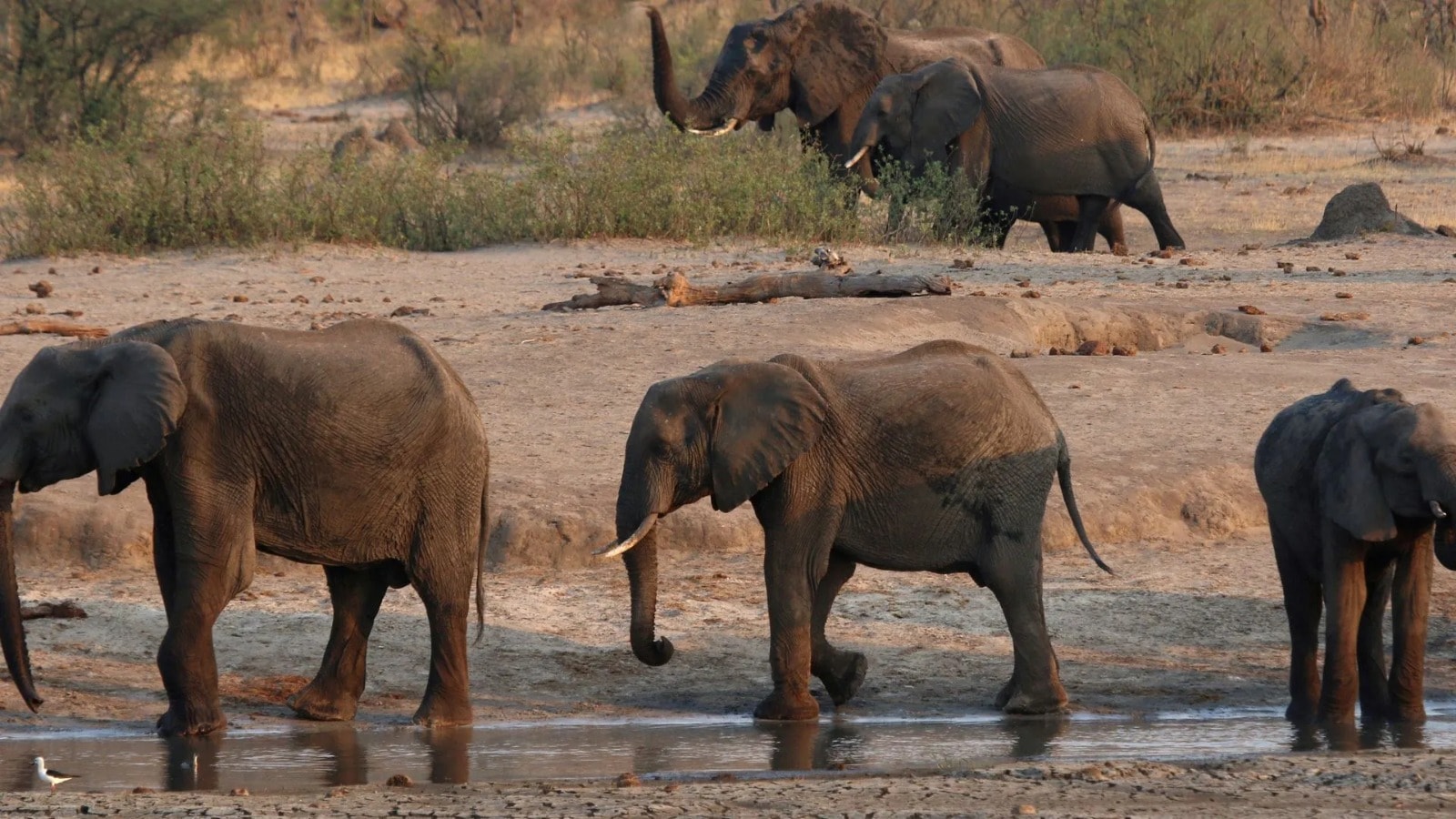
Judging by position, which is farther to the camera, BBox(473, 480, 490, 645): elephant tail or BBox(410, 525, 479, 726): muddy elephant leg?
BBox(473, 480, 490, 645): elephant tail

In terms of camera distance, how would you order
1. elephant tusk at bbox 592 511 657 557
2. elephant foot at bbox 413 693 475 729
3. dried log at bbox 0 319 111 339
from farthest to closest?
dried log at bbox 0 319 111 339
elephant foot at bbox 413 693 475 729
elephant tusk at bbox 592 511 657 557

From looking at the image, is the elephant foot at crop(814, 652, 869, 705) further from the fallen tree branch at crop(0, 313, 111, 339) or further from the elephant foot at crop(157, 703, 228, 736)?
A: the fallen tree branch at crop(0, 313, 111, 339)

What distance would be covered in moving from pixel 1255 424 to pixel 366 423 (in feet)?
15.8

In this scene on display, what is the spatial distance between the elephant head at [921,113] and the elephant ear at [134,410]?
428 inches

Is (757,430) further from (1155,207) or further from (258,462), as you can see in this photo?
(1155,207)

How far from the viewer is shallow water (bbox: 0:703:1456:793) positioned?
6.25 metres

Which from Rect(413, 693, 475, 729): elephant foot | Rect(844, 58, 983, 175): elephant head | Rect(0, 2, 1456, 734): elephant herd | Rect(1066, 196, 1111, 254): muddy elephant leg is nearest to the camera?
Rect(0, 2, 1456, 734): elephant herd

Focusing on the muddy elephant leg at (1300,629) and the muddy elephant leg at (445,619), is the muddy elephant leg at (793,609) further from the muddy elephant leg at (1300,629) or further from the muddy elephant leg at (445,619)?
the muddy elephant leg at (1300,629)

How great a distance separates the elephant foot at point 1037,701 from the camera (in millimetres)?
7215

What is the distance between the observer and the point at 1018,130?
55.7 ft

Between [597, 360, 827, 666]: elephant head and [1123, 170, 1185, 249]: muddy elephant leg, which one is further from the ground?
[597, 360, 827, 666]: elephant head

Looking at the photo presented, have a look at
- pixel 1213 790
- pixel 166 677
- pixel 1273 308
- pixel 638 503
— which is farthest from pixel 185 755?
pixel 1273 308

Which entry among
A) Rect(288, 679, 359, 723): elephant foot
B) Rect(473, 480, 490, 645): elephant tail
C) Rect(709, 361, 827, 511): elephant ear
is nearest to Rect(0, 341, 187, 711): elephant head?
Rect(288, 679, 359, 723): elephant foot

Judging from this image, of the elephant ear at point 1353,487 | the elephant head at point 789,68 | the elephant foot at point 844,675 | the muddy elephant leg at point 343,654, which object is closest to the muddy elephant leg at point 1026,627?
the elephant foot at point 844,675
